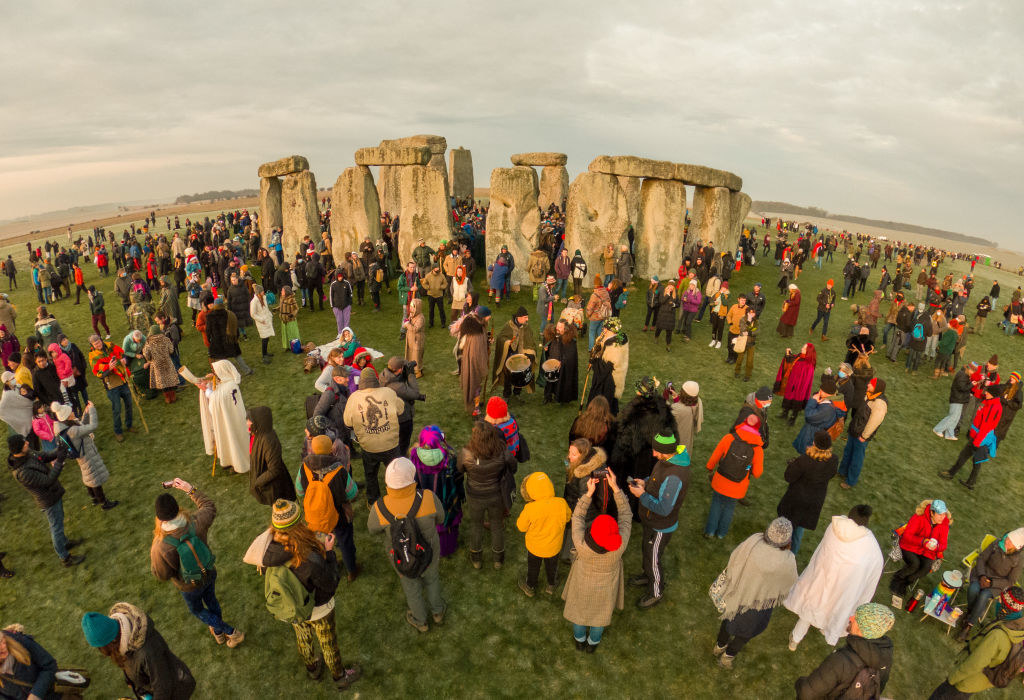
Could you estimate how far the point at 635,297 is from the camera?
1936cm

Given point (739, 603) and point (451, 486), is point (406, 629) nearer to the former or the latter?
point (451, 486)

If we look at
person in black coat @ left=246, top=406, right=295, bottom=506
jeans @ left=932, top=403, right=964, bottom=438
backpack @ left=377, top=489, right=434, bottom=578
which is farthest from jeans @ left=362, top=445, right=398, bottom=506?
jeans @ left=932, top=403, right=964, bottom=438

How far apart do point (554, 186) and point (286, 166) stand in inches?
769

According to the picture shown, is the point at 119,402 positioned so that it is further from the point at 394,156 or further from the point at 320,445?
the point at 394,156

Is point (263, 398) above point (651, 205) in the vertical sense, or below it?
below

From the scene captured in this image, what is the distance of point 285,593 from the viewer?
4.25 metres

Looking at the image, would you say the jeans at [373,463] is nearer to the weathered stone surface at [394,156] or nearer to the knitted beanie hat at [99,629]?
the knitted beanie hat at [99,629]

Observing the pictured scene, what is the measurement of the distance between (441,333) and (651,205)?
450 inches

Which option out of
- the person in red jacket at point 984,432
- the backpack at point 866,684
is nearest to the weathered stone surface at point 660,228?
the person in red jacket at point 984,432

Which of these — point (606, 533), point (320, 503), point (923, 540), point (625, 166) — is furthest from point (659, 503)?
point (625, 166)

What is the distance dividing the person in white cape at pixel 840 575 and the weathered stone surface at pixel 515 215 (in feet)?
50.5

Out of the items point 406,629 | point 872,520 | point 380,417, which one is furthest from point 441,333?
point 872,520

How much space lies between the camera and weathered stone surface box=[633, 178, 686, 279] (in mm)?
20609

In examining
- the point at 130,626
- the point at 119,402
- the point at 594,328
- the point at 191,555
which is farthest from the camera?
the point at 594,328
